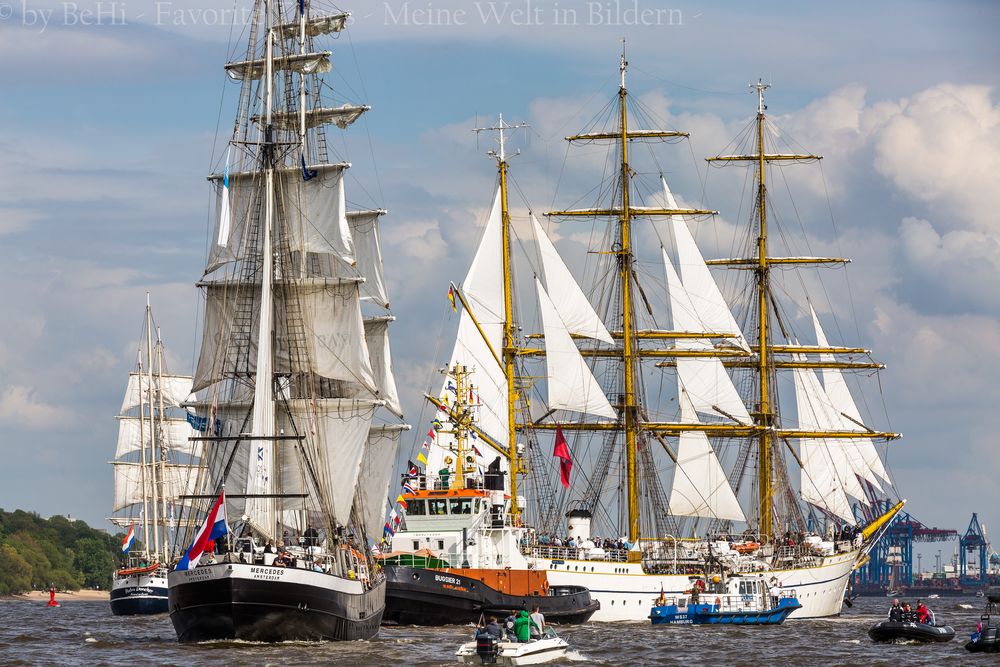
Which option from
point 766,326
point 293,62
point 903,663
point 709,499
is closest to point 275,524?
point 903,663

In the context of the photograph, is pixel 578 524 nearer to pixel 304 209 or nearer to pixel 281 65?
pixel 304 209

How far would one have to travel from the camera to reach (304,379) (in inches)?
3479

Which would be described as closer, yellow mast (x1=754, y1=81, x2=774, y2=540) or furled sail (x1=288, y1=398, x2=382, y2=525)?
furled sail (x1=288, y1=398, x2=382, y2=525)

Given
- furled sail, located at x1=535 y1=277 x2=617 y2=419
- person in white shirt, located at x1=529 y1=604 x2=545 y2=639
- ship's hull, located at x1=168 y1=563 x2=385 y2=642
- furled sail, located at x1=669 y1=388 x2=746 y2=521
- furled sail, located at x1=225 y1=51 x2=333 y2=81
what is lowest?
person in white shirt, located at x1=529 y1=604 x2=545 y2=639

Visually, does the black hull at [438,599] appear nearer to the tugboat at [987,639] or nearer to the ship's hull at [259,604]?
the ship's hull at [259,604]

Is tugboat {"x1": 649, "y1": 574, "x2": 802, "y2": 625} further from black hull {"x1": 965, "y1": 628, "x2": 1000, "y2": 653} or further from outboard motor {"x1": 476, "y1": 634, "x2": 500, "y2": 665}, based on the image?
outboard motor {"x1": 476, "y1": 634, "x2": 500, "y2": 665}

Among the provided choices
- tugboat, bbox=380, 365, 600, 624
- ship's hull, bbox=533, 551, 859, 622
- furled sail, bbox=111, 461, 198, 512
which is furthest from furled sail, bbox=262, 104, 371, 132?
furled sail, bbox=111, 461, 198, 512

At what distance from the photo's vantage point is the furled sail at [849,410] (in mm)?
136875

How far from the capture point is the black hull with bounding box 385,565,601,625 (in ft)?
273

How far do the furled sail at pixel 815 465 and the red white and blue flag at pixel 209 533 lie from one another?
79.5 metres

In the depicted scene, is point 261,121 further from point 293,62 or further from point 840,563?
point 840,563

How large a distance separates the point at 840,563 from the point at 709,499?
10462 millimetres

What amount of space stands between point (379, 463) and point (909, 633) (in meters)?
42.1

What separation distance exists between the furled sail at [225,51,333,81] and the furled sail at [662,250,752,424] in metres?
35.4
